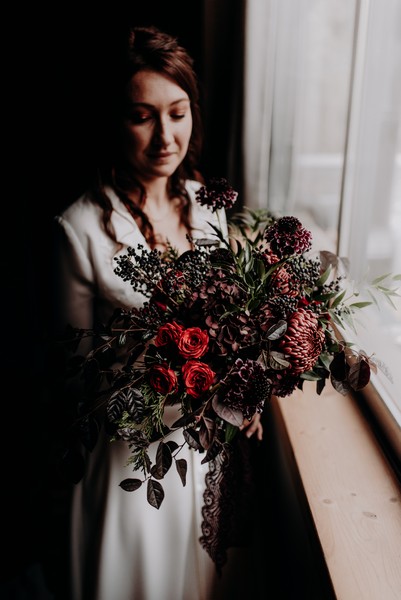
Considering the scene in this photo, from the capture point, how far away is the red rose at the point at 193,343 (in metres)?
0.70

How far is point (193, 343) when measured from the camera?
2.34ft

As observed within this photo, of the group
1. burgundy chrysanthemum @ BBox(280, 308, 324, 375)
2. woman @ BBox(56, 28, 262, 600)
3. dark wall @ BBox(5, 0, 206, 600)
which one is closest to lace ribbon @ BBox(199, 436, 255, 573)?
woman @ BBox(56, 28, 262, 600)

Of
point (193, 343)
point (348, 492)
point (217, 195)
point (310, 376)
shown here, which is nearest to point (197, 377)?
point (193, 343)

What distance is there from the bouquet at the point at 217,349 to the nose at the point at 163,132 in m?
0.29

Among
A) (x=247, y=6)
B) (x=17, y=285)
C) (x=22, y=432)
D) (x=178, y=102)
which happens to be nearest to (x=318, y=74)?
(x=247, y=6)

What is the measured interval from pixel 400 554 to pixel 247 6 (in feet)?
4.67

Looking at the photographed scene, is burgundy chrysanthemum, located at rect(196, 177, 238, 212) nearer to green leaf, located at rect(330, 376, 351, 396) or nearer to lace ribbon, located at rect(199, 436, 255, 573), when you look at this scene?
green leaf, located at rect(330, 376, 351, 396)

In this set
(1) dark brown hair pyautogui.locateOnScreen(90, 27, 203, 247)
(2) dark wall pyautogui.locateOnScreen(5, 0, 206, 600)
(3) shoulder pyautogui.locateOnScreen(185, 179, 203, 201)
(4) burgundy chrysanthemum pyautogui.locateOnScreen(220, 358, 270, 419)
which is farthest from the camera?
(2) dark wall pyautogui.locateOnScreen(5, 0, 206, 600)

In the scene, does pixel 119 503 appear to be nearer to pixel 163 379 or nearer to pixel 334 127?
pixel 163 379

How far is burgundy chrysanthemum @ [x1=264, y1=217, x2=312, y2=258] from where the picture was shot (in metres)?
0.76

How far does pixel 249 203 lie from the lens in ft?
5.79

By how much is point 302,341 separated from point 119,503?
60 cm

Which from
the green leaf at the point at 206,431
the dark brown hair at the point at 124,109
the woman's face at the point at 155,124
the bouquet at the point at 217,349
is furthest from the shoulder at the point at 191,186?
the green leaf at the point at 206,431

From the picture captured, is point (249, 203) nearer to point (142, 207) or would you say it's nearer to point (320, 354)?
point (142, 207)
